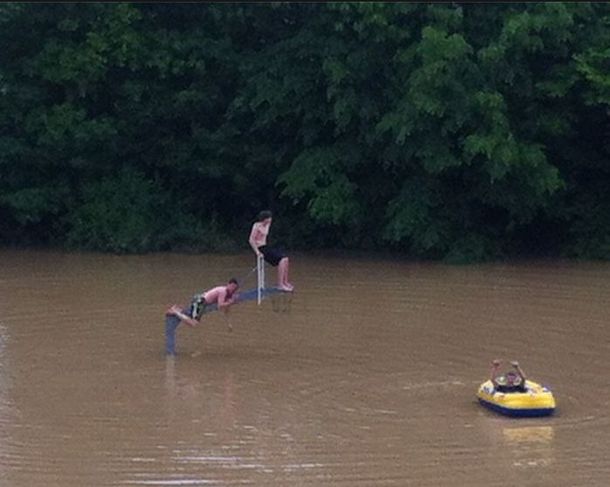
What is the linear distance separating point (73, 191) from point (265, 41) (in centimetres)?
611

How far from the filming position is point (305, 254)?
35250 millimetres

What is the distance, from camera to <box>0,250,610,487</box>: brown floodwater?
A: 1575 cm

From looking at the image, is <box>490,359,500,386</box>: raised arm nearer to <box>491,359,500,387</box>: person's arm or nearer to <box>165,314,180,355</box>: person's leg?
<box>491,359,500,387</box>: person's arm

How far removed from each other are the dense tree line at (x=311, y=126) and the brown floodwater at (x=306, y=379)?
285cm

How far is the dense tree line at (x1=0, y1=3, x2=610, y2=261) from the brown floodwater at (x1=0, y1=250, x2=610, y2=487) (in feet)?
9.35

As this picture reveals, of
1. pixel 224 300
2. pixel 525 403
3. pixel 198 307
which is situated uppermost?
pixel 224 300

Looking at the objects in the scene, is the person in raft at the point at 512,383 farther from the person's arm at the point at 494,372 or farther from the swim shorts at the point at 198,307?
the swim shorts at the point at 198,307

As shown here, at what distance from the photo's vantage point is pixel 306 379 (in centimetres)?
2034

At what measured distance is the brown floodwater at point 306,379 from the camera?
15.8 m

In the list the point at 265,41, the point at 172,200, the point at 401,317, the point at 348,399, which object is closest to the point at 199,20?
the point at 265,41

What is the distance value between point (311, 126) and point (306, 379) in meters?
15.5

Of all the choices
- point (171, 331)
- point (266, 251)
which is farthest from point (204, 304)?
point (266, 251)

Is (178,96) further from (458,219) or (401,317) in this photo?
(401,317)

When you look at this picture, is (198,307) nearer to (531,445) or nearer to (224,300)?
(224,300)
